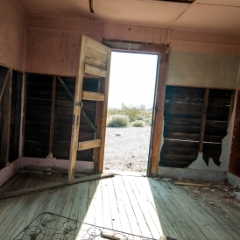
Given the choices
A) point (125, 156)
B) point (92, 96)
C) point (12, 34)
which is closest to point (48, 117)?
point (92, 96)

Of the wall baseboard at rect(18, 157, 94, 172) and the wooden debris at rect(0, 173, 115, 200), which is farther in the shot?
the wall baseboard at rect(18, 157, 94, 172)

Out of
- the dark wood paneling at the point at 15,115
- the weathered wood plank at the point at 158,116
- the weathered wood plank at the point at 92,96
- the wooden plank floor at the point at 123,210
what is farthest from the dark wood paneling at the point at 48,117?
the weathered wood plank at the point at 158,116

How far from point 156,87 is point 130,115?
29.4 ft

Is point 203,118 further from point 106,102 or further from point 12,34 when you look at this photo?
point 12,34

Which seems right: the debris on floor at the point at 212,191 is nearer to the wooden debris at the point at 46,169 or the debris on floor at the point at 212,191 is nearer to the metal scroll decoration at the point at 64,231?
the metal scroll decoration at the point at 64,231

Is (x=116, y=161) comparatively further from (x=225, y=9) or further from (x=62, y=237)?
(x=225, y=9)

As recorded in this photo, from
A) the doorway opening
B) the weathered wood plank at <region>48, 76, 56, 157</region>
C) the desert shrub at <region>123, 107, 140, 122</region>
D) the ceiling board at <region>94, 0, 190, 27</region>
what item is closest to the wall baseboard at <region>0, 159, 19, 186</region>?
the weathered wood plank at <region>48, 76, 56, 157</region>

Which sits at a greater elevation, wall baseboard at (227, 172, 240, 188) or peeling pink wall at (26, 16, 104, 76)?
peeling pink wall at (26, 16, 104, 76)

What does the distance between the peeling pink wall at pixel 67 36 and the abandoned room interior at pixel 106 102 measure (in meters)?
0.02

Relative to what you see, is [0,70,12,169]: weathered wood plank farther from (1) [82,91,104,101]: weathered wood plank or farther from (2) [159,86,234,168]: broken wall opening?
(2) [159,86,234,168]: broken wall opening

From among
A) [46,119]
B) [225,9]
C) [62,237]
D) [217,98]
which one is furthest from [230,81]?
[62,237]

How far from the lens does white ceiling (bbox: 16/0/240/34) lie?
2691 mm

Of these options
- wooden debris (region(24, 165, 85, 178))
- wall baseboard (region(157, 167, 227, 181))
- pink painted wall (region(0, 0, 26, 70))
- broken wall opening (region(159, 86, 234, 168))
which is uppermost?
pink painted wall (region(0, 0, 26, 70))

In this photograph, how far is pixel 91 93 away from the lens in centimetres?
317
